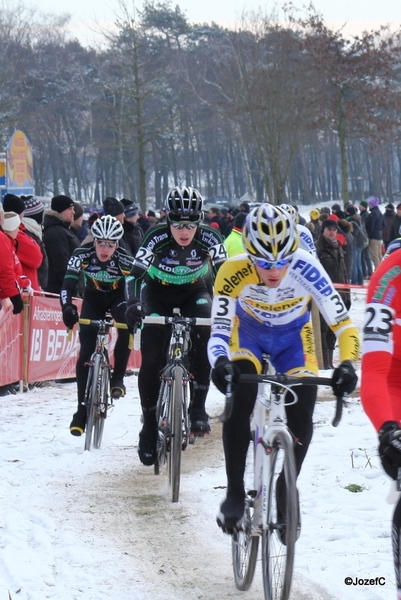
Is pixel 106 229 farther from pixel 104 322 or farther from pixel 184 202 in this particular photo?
pixel 184 202

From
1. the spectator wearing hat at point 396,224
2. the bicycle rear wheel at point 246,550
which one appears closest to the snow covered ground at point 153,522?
the bicycle rear wheel at point 246,550

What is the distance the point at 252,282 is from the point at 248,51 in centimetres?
3805

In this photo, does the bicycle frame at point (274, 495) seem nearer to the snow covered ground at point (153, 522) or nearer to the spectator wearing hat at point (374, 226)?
the snow covered ground at point (153, 522)

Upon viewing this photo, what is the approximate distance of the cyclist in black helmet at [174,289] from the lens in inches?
278

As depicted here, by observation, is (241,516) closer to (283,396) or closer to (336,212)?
(283,396)

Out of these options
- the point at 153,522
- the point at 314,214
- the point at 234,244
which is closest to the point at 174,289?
the point at 153,522

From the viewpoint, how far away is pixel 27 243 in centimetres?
1074

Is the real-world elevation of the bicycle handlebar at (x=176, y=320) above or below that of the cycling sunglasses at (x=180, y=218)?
below

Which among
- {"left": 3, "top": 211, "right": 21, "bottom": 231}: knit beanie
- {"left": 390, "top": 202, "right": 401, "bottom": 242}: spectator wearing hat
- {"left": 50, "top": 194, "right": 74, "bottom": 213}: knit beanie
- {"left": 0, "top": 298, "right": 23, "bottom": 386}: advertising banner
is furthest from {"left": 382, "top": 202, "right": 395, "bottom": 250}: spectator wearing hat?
{"left": 3, "top": 211, "right": 21, "bottom": 231}: knit beanie

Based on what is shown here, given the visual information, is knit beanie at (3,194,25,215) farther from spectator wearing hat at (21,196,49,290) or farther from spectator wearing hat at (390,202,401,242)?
spectator wearing hat at (390,202,401,242)

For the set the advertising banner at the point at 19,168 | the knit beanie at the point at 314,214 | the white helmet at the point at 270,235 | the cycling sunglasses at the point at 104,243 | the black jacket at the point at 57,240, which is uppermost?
the advertising banner at the point at 19,168

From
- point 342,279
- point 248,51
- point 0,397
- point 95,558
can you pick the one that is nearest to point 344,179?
point 248,51

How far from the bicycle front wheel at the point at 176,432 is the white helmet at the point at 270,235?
7.58 ft

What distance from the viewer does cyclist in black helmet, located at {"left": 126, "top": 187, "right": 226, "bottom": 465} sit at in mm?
7059
